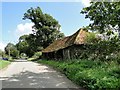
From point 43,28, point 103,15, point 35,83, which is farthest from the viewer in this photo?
point 43,28

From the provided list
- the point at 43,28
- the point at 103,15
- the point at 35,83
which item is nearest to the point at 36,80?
the point at 35,83

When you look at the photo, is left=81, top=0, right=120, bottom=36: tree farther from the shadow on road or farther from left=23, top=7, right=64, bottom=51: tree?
left=23, top=7, right=64, bottom=51: tree

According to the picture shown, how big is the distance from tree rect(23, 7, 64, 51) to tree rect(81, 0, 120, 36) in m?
47.1

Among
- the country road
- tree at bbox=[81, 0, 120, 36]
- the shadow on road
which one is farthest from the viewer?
tree at bbox=[81, 0, 120, 36]

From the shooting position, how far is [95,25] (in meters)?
16.9

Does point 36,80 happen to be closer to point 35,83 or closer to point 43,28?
point 35,83

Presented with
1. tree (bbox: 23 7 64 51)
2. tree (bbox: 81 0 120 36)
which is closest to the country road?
tree (bbox: 81 0 120 36)

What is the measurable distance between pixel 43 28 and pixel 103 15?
1908 inches

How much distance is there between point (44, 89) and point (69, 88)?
4.63 ft

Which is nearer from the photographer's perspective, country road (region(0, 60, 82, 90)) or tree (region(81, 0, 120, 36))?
country road (region(0, 60, 82, 90))

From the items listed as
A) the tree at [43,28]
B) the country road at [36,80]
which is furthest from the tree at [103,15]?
the tree at [43,28]

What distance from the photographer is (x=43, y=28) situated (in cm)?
6381

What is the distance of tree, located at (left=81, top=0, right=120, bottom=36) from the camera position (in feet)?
49.2

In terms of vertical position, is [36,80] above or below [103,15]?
below
